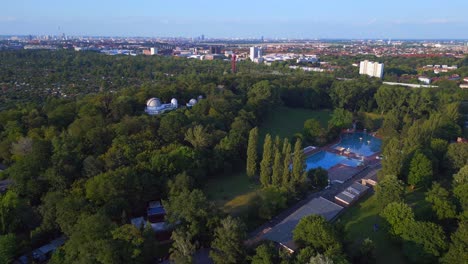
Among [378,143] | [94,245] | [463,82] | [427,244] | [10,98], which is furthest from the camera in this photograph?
[463,82]

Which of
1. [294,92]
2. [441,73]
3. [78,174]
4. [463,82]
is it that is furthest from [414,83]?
[78,174]

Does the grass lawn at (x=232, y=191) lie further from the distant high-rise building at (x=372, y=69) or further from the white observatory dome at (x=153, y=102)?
the distant high-rise building at (x=372, y=69)

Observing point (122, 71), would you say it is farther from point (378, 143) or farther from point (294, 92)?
point (378, 143)

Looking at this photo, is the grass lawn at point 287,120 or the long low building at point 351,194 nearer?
the long low building at point 351,194

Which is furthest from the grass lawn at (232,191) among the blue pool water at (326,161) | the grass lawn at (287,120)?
the grass lawn at (287,120)

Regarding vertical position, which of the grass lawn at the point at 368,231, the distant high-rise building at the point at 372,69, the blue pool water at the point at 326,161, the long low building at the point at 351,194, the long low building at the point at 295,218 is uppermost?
the distant high-rise building at the point at 372,69

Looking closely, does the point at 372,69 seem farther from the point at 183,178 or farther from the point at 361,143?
the point at 183,178

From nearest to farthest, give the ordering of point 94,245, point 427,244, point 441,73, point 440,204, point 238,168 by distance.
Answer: point 94,245 < point 427,244 < point 440,204 < point 238,168 < point 441,73
